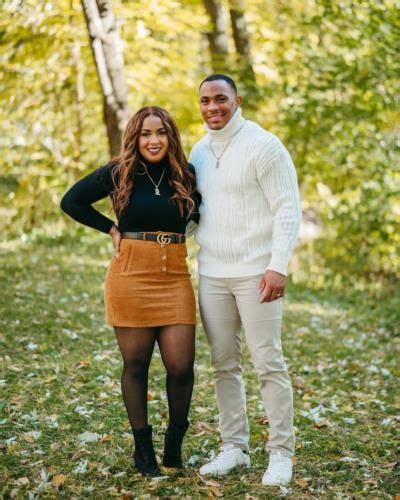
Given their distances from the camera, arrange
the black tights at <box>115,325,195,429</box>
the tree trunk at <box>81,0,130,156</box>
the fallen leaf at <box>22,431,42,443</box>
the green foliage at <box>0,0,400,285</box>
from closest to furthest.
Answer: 1. the black tights at <box>115,325,195,429</box>
2. the fallen leaf at <box>22,431,42,443</box>
3. the tree trunk at <box>81,0,130,156</box>
4. the green foliage at <box>0,0,400,285</box>

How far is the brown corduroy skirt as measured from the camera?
3416 millimetres

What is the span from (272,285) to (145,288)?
63cm

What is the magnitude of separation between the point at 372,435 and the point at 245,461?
3.68ft

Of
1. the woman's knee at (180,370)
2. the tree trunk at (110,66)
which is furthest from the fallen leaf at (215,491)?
the tree trunk at (110,66)

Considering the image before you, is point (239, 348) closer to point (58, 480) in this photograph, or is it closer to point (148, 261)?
point (148, 261)

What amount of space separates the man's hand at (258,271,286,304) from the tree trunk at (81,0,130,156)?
525 centimetres

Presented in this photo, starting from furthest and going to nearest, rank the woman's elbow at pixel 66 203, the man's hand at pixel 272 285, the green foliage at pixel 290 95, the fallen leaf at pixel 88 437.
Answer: the green foliage at pixel 290 95 < the fallen leaf at pixel 88 437 < the woman's elbow at pixel 66 203 < the man's hand at pixel 272 285

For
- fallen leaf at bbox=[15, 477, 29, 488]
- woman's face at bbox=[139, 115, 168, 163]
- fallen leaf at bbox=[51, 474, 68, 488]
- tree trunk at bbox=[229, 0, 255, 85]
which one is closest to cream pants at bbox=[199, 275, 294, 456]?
woman's face at bbox=[139, 115, 168, 163]

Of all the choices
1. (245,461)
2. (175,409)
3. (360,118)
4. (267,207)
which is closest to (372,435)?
(245,461)

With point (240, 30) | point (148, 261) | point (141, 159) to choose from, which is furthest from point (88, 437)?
point (240, 30)

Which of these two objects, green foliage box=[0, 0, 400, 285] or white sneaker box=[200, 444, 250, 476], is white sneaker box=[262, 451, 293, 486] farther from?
green foliage box=[0, 0, 400, 285]

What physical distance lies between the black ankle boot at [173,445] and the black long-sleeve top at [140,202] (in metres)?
1.03

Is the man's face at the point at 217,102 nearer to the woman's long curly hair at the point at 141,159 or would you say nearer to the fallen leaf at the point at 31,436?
the woman's long curly hair at the point at 141,159

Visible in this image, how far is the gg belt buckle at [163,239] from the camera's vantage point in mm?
3436
